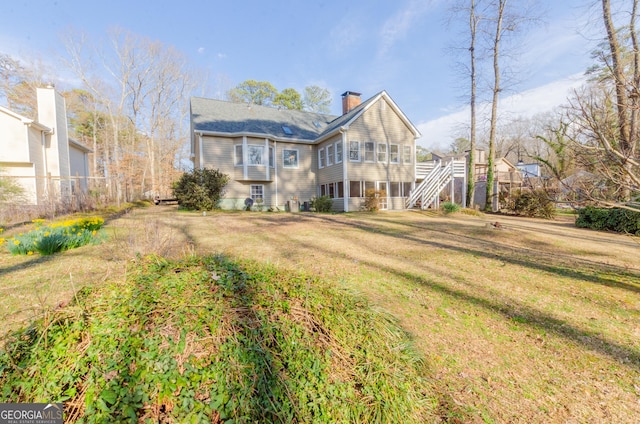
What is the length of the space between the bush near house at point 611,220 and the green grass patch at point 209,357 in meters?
12.2

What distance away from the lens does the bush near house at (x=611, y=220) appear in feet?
32.5

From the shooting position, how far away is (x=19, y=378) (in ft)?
4.62

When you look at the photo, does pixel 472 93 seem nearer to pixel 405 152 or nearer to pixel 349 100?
pixel 405 152

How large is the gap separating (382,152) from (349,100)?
20.0 feet

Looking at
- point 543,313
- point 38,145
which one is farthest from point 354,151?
point 38,145

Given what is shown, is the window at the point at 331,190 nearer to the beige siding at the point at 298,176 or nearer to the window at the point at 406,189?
the beige siding at the point at 298,176

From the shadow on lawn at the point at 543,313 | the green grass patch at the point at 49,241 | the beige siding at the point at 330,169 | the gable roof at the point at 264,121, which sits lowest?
the shadow on lawn at the point at 543,313

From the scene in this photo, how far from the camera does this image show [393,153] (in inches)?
756

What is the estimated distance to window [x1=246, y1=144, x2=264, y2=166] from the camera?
17562 mm

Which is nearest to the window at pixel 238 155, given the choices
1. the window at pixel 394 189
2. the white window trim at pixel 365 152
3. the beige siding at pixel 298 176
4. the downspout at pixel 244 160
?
the downspout at pixel 244 160

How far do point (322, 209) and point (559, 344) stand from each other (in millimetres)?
14705

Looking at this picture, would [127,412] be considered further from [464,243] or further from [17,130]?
[17,130]

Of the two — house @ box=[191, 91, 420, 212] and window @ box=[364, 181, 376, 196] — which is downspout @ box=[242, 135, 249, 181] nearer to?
house @ box=[191, 91, 420, 212]

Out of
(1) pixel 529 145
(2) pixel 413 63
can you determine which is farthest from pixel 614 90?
(1) pixel 529 145
